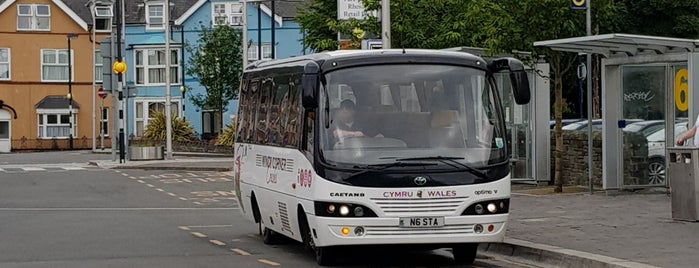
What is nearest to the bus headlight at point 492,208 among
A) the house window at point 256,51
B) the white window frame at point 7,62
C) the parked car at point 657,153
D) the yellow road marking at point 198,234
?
the yellow road marking at point 198,234

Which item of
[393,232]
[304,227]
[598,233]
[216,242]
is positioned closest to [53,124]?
[216,242]

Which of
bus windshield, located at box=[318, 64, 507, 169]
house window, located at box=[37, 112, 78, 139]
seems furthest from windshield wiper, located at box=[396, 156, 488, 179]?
house window, located at box=[37, 112, 78, 139]

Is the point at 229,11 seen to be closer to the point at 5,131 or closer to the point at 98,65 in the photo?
the point at 98,65

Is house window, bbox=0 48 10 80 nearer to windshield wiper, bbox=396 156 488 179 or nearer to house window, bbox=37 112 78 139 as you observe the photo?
house window, bbox=37 112 78 139

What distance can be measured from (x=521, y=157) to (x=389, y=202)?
1322 cm

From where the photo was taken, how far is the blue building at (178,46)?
249 ft

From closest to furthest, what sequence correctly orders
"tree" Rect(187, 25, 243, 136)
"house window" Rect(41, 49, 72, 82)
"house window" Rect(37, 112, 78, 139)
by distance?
"tree" Rect(187, 25, 243, 136) < "house window" Rect(37, 112, 78, 139) < "house window" Rect(41, 49, 72, 82)

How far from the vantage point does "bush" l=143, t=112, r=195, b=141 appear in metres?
62.3

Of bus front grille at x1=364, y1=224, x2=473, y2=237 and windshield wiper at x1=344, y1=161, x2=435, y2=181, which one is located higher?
windshield wiper at x1=344, y1=161, x2=435, y2=181

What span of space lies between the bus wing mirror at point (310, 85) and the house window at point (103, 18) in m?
61.0

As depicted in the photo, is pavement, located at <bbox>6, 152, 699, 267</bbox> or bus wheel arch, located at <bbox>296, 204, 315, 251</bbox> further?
bus wheel arch, located at <bbox>296, 204, 315, 251</bbox>

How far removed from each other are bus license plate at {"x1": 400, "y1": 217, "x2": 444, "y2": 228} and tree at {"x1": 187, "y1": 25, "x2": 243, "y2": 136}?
51.1m

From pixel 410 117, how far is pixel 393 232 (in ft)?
4.63

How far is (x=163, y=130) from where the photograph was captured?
6250cm
